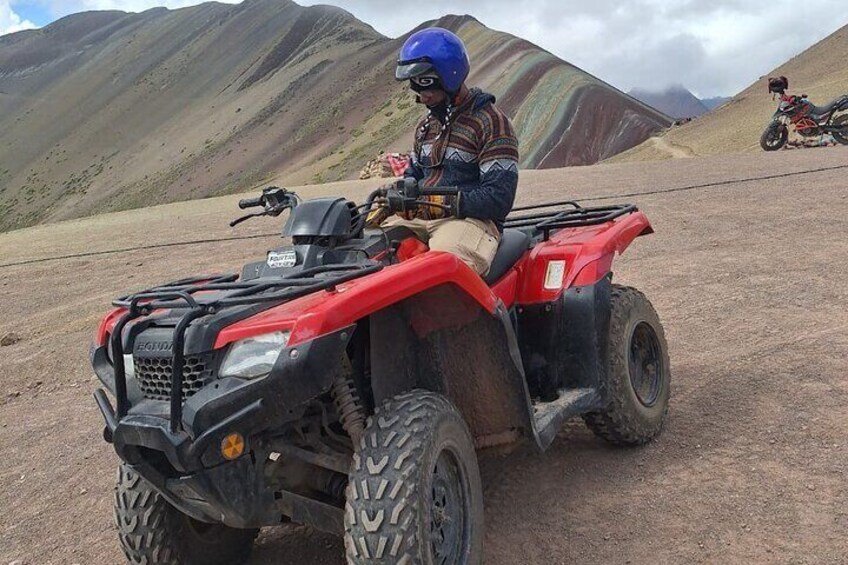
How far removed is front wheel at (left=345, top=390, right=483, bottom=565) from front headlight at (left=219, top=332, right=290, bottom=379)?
1.45 ft

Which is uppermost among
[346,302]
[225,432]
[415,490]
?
[346,302]

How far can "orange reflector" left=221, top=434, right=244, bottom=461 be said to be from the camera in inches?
94.3

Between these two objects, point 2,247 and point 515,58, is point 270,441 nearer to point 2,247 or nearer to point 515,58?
point 2,247

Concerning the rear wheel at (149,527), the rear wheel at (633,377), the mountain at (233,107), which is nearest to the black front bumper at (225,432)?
the rear wheel at (149,527)

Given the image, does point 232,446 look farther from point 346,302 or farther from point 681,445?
point 681,445

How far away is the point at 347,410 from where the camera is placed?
9.20 feet

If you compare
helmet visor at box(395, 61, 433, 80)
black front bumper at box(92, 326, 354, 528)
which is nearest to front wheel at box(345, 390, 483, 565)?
black front bumper at box(92, 326, 354, 528)

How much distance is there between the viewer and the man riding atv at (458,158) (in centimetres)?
359

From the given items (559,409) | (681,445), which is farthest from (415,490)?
(681,445)

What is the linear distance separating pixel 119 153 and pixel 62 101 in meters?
24.1

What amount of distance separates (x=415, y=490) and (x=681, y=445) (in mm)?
2075

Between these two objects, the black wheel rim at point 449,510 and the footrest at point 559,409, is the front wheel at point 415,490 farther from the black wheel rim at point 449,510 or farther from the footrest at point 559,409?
the footrest at point 559,409

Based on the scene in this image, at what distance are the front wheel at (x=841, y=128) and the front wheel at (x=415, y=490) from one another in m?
19.3

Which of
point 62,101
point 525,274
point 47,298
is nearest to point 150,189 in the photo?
point 62,101
